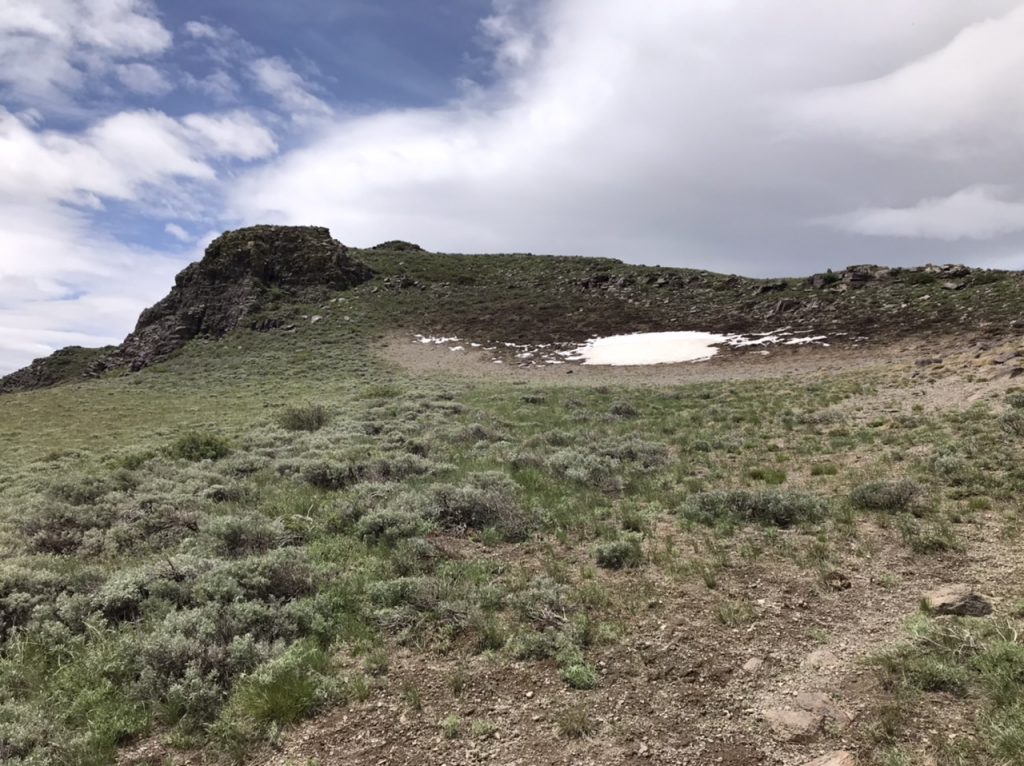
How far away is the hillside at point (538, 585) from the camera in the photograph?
4.54m

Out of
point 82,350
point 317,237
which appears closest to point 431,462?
point 317,237

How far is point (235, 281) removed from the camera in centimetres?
5656

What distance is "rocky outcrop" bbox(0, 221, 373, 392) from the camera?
50875mm

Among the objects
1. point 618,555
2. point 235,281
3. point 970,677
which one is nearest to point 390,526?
point 618,555

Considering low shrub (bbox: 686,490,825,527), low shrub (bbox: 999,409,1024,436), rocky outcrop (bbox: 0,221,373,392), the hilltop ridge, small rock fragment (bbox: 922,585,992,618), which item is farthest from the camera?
rocky outcrop (bbox: 0,221,373,392)

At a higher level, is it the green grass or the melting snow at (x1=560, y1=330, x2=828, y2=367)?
the melting snow at (x1=560, y1=330, x2=828, y2=367)

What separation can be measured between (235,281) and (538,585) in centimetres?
5842

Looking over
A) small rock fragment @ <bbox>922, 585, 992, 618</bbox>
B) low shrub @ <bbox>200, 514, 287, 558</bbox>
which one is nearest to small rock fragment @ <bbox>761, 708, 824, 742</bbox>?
small rock fragment @ <bbox>922, 585, 992, 618</bbox>

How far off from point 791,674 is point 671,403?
680 inches

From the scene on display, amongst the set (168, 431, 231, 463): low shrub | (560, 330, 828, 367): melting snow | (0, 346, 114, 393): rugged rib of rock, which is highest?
(0, 346, 114, 393): rugged rib of rock

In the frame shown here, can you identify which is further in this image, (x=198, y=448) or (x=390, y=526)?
(x=198, y=448)

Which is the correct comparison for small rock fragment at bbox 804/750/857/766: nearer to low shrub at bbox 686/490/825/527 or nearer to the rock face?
low shrub at bbox 686/490/825/527

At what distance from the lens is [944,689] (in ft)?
14.8

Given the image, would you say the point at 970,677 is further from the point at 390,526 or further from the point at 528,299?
the point at 528,299
